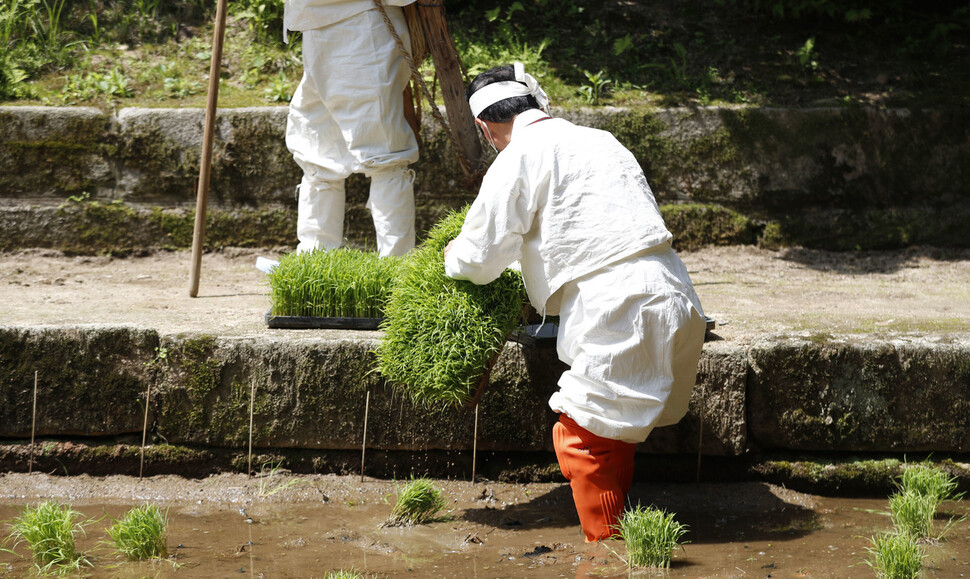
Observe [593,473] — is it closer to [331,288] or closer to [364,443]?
[364,443]

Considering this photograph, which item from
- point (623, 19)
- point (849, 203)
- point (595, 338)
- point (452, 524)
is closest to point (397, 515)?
point (452, 524)

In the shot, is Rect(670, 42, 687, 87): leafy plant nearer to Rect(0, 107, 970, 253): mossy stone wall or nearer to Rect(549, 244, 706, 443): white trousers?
Rect(0, 107, 970, 253): mossy stone wall

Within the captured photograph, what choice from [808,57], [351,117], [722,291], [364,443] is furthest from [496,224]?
A: [808,57]

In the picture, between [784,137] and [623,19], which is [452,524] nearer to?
[784,137]

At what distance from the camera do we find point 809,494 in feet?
11.4

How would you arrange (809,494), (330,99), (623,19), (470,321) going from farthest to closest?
(623,19), (330,99), (809,494), (470,321)

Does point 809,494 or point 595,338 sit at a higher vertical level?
point 595,338

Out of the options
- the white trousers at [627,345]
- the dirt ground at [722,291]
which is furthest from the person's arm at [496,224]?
the dirt ground at [722,291]

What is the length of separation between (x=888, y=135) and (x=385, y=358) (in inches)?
161

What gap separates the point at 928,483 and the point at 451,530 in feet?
5.43

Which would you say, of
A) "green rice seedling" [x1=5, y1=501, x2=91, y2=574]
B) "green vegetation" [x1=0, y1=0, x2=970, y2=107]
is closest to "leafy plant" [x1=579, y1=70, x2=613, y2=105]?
"green vegetation" [x1=0, y1=0, x2=970, y2=107]

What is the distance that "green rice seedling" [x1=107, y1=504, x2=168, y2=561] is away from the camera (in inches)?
108

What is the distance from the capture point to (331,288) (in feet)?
11.9

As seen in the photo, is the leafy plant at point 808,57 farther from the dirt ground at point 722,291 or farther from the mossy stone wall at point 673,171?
the dirt ground at point 722,291
